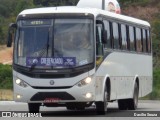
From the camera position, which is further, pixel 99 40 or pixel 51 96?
pixel 99 40

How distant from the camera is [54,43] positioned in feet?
76.5

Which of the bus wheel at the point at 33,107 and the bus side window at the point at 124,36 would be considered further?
the bus side window at the point at 124,36

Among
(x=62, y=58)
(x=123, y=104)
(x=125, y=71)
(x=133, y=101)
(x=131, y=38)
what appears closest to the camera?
(x=62, y=58)

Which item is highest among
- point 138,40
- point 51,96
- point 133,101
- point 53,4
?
point 53,4

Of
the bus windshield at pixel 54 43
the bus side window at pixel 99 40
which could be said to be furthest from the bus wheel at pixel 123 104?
the bus windshield at pixel 54 43

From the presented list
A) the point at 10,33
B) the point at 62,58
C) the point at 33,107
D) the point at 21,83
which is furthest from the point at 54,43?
the point at 33,107

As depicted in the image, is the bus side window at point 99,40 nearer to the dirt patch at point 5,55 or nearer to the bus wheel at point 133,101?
the bus wheel at point 133,101

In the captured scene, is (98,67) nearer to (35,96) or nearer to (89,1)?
(35,96)

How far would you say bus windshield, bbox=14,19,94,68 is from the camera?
23.1 meters

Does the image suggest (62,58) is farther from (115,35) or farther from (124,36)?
(124,36)

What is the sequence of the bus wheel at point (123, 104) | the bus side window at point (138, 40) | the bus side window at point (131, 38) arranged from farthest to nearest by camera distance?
the bus side window at point (138, 40) < the bus wheel at point (123, 104) < the bus side window at point (131, 38)

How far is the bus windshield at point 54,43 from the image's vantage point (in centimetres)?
2312

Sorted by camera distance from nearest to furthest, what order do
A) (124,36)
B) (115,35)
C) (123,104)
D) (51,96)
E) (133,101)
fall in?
1. (51,96)
2. (115,35)
3. (124,36)
4. (133,101)
5. (123,104)

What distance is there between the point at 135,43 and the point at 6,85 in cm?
2389
